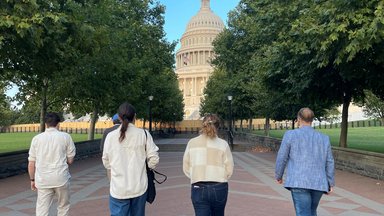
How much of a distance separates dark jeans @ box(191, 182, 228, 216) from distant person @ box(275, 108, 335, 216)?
0.87 m

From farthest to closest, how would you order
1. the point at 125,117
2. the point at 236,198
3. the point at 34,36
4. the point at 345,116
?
the point at 345,116 → the point at 34,36 → the point at 236,198 → the point at 125,117

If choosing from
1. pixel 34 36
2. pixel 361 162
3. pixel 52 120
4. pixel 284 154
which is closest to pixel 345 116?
pixel 361 162

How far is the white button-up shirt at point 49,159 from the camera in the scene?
583cm

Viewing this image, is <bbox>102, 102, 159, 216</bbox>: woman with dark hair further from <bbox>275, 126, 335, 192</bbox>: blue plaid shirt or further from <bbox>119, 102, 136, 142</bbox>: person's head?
<bbox>275, 126, 335, 192</bbox>: blue plaid shirt

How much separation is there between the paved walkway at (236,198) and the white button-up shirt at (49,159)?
2511mm

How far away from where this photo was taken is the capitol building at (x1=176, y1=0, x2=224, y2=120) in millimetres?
137875

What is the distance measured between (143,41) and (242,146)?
10.7m

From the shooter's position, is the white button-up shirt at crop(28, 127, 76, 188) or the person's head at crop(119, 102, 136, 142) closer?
the person's head at crop(119, 102, 136, 142)

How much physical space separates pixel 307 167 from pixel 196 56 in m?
138

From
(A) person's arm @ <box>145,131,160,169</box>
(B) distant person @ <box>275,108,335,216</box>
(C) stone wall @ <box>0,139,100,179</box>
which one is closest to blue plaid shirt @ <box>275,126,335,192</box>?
(B) distant person @ <box>275,108,335,216</box>

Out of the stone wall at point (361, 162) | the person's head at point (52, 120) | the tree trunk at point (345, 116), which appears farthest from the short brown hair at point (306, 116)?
the tree trunk at point (345, 116)

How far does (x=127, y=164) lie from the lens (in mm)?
4781

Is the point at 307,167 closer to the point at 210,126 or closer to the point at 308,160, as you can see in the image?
the point at 308,160

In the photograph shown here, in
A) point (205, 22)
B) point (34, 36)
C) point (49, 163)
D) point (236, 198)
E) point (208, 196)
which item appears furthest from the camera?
point (205, 22)
